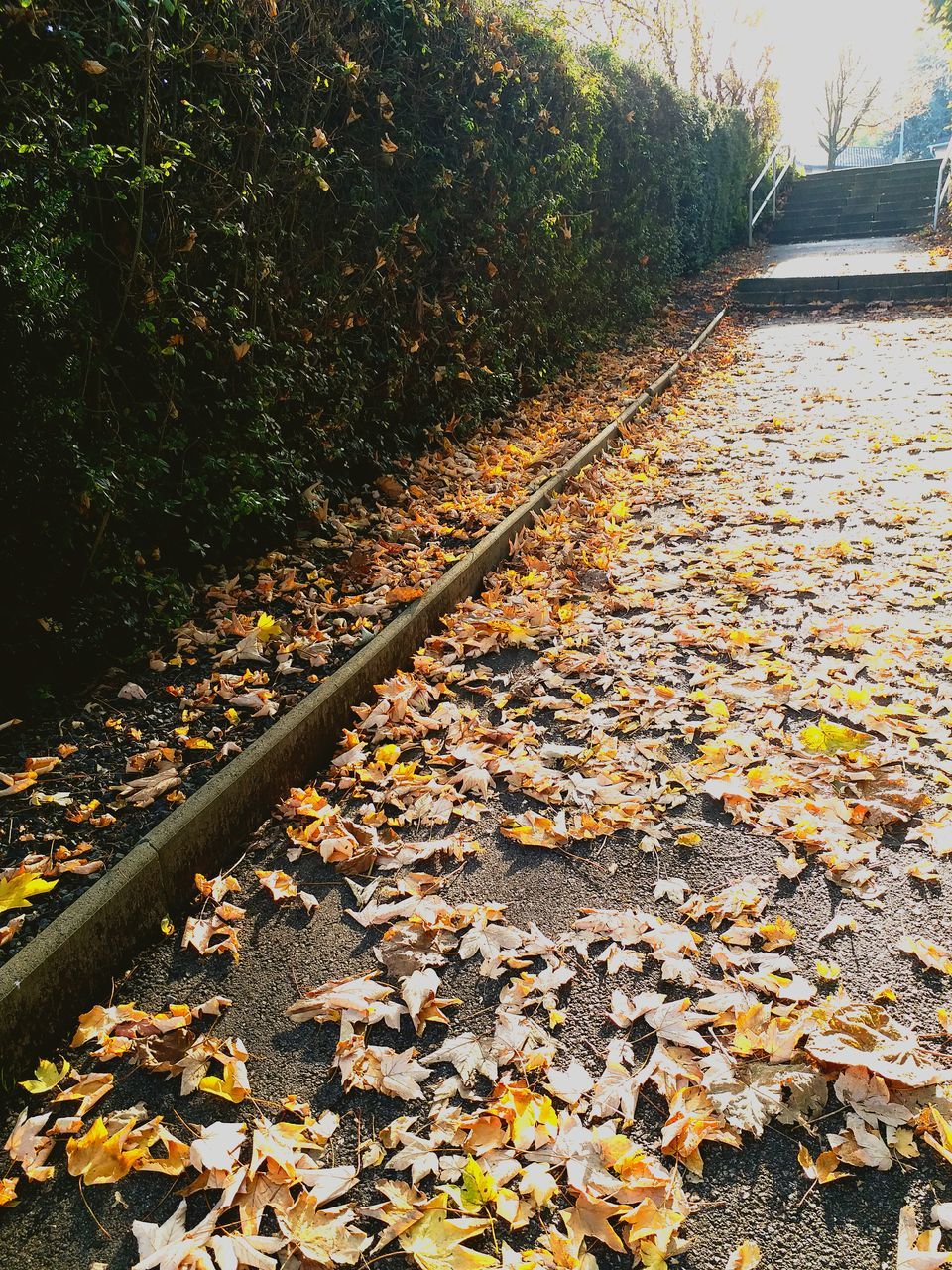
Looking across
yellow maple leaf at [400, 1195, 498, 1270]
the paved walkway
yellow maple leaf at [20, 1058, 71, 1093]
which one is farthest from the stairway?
yellow maple leaf at [20, 1058, 71, 1093]

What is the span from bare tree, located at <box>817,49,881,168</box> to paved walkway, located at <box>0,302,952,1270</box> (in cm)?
4518

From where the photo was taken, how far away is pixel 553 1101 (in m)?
2.20

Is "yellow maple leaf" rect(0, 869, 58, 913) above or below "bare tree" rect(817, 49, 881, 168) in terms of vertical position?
below

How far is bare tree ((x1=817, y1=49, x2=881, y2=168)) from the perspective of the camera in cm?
3897

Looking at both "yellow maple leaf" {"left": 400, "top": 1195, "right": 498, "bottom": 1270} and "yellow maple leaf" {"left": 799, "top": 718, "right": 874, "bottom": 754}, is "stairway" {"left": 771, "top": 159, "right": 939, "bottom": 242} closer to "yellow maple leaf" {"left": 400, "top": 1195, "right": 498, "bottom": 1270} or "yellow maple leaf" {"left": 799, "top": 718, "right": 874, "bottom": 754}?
"yellow maple leaf" {"left": 799, "top": 718, "right": 874, "bottom": 754}

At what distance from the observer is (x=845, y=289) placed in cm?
1377

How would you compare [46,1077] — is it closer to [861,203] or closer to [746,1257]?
[746,1257]

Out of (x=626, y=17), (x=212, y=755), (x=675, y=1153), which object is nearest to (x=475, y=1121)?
(x=675, y=1153)

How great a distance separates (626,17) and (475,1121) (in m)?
22.0

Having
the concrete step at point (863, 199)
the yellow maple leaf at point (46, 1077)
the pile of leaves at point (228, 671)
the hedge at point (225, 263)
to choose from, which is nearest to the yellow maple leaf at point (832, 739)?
the pile of leaves at point (228, 671)

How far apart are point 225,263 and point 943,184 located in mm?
21733

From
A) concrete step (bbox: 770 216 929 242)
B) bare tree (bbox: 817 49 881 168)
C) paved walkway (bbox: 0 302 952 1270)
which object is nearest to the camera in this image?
paved walkway (bbox: 0 302 952 1270)

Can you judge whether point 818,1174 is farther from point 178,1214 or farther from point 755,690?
point 755,690

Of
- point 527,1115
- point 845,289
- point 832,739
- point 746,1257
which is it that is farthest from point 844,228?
point 746,1257
